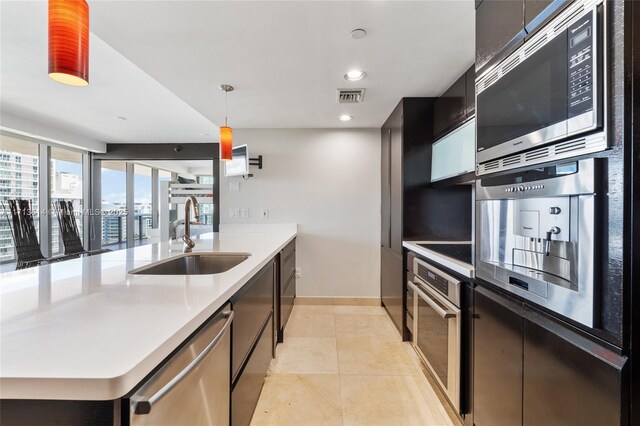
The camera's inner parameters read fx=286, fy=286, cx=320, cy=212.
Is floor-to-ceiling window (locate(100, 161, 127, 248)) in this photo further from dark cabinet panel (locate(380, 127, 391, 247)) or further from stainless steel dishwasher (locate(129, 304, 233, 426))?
stainless steel dishwasher (locate(129, 304, 233, 426))

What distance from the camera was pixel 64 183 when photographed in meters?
4.75

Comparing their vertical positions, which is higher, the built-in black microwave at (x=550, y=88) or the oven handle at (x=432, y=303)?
the built-in black microwave at (x=550, y=88)

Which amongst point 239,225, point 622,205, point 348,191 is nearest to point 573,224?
point 622,205

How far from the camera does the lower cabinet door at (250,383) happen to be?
1191 millimetres

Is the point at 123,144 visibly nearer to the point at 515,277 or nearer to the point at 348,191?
the point at 348,191

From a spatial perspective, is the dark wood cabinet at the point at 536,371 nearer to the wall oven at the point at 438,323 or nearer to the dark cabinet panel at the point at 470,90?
the wall oven at the point at 438,323

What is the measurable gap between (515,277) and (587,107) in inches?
24.3

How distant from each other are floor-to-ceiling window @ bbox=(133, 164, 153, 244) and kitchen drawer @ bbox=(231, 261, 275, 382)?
5.31 m

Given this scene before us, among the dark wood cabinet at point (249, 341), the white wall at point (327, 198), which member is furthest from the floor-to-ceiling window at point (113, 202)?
the dark wood cabinet at point (249, 341)

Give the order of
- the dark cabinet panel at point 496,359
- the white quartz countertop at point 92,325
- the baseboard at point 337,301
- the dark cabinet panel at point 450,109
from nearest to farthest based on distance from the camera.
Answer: the white quartz countertop at point 92,325
the dark cabinet panel at point 496,359
the dark cabinet panel at point 450,109
the baseboard at point 337,301

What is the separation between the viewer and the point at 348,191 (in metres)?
3.59

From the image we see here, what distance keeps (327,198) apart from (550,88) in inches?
109

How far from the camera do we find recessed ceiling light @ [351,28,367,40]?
163 centimetres

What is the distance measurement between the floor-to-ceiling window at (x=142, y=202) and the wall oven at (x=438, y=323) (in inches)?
228
